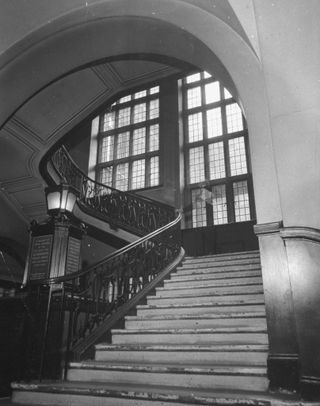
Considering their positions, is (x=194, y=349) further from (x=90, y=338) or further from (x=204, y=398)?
(x=90, y=338)

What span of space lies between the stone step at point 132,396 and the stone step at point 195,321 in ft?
3.85

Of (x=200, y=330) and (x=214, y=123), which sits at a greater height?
(x=214, y=123)

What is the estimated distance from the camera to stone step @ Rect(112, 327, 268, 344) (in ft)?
12.4

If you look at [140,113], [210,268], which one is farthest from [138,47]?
[140,113]

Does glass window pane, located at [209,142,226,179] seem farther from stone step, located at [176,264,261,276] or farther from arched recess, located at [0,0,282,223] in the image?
arched recess, located at [0,0,282,223]

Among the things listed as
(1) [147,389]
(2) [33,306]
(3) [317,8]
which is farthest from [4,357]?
(3) [317,8]

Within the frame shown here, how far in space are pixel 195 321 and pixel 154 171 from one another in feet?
31.8

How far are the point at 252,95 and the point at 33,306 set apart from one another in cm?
344

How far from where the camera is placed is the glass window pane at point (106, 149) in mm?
15055

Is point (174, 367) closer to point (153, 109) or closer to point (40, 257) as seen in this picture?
point (40, 257)

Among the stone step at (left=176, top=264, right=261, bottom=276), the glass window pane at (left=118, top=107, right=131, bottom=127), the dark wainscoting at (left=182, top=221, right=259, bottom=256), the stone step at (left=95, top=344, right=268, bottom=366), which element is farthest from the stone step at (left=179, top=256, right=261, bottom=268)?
the glass window pane at (left=118, top=107, right=131, bottom=127)

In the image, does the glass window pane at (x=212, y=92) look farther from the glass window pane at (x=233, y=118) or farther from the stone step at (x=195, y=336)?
the stone step at (x=195, y=336)

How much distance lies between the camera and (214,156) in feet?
44.0

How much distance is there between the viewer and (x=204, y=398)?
2705 mm
